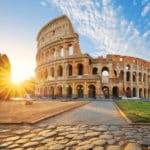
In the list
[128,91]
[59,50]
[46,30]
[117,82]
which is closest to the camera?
[117,82]

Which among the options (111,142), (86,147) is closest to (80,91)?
(111,142)

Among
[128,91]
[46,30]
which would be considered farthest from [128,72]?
[46,30]

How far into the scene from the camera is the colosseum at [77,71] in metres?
38.1

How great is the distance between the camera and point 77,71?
129ft

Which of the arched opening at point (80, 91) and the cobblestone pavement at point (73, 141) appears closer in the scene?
the cobblestone pavement at point (73, 141)

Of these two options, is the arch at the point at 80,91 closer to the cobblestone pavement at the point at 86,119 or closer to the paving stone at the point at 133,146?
the cobblestone pavement at the point at 86,119

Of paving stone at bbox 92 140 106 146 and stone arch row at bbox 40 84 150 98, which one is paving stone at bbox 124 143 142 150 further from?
stone arch row at bbox 40 84 150 98

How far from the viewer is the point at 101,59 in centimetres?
4041

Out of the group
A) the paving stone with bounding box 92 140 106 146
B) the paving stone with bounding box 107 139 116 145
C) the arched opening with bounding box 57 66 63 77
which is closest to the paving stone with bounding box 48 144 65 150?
the paving stone with bounding box 92 140 106 146

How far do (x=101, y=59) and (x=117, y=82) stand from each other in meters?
5.93

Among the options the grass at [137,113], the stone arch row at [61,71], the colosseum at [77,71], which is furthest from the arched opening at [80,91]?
the grass at [137,113]

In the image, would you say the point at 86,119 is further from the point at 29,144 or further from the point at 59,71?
the point at 59,71

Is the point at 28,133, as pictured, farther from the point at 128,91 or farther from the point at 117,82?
the point at 128,91

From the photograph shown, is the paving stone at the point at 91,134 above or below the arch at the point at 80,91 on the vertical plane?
below
